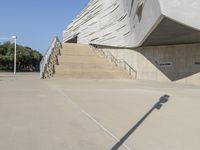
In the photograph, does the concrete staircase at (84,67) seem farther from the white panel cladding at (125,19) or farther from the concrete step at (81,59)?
the white panel cladding at (125,19)

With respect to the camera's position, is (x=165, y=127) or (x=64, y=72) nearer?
(x=165, y=127)

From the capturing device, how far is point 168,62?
106ft

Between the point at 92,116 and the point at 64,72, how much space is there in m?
21.6

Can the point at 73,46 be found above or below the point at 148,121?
above

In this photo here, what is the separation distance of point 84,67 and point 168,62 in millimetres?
7382

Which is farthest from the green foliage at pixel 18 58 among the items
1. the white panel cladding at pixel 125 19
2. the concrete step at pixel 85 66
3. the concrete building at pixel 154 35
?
the concrete step at pixel 85 66

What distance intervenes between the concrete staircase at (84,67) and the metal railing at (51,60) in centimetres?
45

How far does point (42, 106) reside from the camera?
11.6 meters

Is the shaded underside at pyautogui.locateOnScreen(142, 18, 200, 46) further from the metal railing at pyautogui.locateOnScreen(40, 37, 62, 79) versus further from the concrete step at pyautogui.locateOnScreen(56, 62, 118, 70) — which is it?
the metal railing at pyautogui.locateOnScreen(40, 37, 62, 79)

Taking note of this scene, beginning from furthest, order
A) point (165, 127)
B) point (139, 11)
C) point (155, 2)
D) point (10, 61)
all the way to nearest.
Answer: point (10, 61) < point (139, 11) < point (155, 2) < point (165, 127)

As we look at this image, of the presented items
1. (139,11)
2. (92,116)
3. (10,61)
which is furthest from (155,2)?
(10,61)

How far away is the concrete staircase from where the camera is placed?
31703mm

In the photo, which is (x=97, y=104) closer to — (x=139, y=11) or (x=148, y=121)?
(x=148, y=121)

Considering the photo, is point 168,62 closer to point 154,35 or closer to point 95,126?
point 154,35
